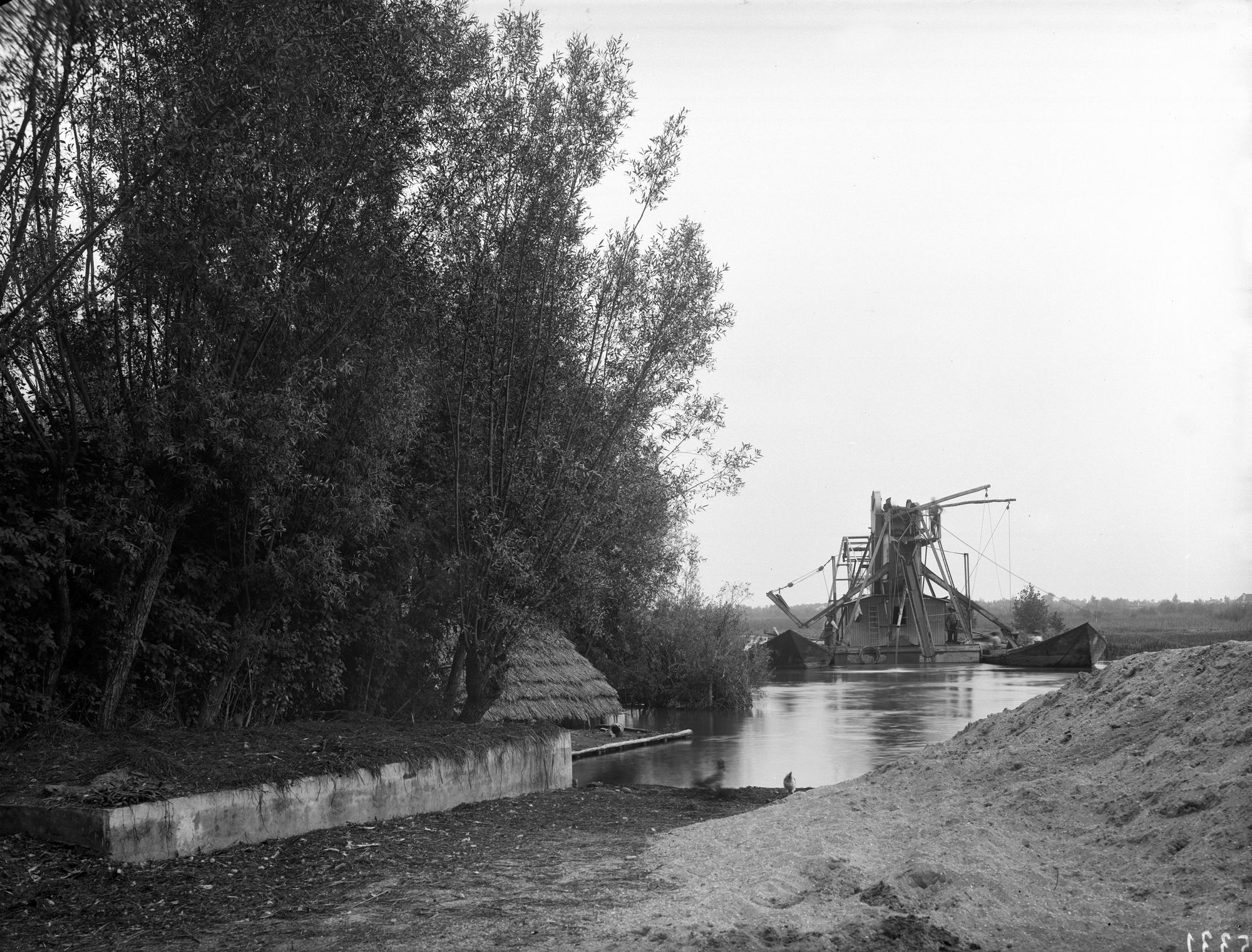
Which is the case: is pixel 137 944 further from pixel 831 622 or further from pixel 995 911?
pixel 831 622

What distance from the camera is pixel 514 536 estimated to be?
854cm

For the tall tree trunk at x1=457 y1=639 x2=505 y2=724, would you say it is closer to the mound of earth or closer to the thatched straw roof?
the thatched straw roof

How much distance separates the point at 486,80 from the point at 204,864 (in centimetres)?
637

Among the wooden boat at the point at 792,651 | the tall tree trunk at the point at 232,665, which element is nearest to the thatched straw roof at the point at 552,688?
the tall tree trunk at the point at 232,665

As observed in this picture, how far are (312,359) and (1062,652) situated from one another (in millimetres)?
38559

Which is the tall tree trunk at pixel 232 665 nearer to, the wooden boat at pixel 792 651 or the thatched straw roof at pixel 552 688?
the thatched straw roof at pixel 552 688

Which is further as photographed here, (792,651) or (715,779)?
(792,651)

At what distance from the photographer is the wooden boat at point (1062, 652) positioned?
38.6 meters

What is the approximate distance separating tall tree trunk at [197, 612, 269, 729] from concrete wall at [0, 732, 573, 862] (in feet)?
3.59

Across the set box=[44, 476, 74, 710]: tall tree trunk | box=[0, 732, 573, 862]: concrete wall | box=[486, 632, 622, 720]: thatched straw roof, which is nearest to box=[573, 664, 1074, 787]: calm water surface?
box=[486, 632, 622, 720]: thatched straw roof

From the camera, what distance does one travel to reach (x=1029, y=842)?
4.93 meters

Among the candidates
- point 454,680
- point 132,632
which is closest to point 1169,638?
point 454,680

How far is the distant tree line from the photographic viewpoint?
18.9 feet

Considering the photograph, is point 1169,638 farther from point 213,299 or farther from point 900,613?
point 900,613
